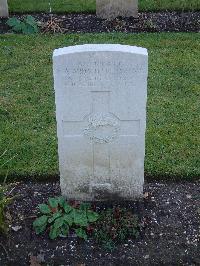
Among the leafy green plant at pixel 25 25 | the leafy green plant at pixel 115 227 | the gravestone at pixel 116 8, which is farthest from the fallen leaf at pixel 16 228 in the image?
the gravestone at pixel 116 8

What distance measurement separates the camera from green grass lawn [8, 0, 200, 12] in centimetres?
1000

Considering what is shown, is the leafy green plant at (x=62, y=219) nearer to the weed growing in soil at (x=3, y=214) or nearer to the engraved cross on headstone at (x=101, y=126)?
the weed growing in soil at (x=3, y=214)

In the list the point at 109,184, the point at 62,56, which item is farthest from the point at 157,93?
the point at 62,56

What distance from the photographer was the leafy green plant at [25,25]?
9.25m

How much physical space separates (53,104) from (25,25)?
261 cm

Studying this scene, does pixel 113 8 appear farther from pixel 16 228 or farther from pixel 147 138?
pixel 16 228

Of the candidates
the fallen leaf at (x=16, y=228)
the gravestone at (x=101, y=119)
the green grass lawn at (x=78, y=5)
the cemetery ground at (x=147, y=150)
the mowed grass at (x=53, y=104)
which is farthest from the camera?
the green grass lawn at (x=78, y=5)

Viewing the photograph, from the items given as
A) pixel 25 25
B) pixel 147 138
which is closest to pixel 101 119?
pixel 147 138

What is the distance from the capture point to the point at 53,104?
7.20m

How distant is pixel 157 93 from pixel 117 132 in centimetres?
257

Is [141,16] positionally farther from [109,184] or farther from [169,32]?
[109,184]

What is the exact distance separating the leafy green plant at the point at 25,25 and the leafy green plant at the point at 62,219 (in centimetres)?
469

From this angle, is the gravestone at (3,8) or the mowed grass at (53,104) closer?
the mowed grass at (53,104)

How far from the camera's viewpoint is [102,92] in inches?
187
